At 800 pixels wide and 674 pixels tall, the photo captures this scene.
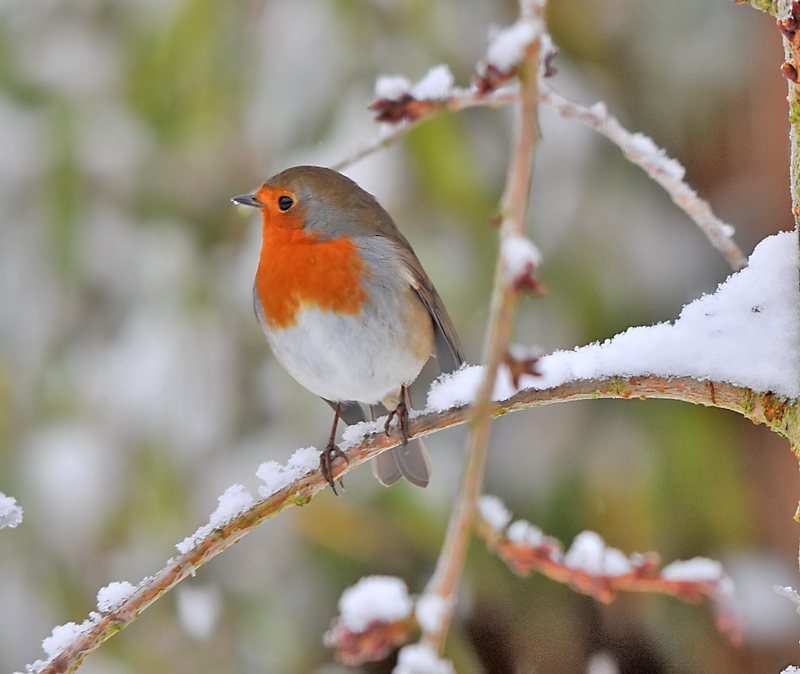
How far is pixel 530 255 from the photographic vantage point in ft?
1.97

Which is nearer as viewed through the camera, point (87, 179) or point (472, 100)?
point (472, 100)

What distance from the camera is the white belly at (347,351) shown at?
2084 millimetres

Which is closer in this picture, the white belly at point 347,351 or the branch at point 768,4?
the branch at point 768,4

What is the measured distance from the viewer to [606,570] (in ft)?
3.81

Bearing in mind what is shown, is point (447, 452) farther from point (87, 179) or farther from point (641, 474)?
point (87, 179)

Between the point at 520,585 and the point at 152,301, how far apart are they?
1790 millimetres

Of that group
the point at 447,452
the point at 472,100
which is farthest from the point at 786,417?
the point at 447,452

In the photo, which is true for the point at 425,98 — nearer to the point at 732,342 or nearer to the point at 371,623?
the point at 732,342

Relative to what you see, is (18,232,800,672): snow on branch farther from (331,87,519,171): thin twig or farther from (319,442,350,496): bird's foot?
(331,87,519,171): thin twig

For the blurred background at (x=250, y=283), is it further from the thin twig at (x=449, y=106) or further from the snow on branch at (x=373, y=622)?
the snow on branch at (x=373, y=622)

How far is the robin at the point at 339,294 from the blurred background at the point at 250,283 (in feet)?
4.54

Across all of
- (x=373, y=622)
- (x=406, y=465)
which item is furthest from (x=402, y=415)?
(x=373, y=622)

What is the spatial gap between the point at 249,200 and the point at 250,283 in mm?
1580

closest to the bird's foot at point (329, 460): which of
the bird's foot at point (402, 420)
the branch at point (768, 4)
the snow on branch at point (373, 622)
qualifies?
the bird's foot at point (402, 420)
